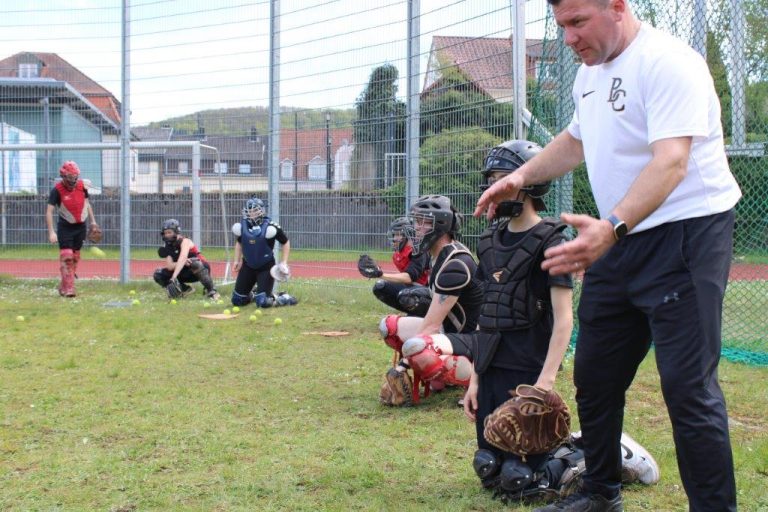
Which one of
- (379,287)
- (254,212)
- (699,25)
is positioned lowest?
(379,287)

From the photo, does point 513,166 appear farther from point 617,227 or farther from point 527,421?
point 617,227

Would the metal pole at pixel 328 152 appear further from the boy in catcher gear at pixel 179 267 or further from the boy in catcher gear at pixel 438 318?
the boy in catcher gear at pixel 438 318

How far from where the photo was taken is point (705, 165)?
2.88 meters

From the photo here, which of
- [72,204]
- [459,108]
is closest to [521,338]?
[459,108]

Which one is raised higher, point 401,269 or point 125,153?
point 125,153

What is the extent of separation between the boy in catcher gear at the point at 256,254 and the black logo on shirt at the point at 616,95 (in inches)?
354

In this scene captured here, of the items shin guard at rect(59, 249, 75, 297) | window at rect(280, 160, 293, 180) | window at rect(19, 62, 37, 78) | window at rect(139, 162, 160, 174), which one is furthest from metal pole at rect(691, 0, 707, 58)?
window at rect(19, 62, 37, 78)

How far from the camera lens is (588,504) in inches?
136

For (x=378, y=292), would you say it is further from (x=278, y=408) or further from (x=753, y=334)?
(x=753, y=334)

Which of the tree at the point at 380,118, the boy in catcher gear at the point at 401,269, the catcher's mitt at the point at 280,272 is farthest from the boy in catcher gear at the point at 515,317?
the catcher's mitt at the point at 280,272

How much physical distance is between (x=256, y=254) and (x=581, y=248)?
375 inches

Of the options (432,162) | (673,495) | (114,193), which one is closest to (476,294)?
(673,495)

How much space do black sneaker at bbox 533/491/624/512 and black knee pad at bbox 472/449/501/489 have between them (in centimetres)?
44

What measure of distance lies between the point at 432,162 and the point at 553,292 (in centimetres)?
682
